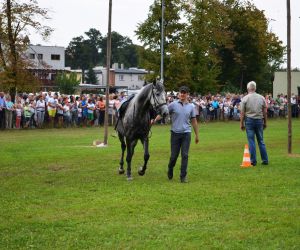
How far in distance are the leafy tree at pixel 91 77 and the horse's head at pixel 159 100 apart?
121544mm

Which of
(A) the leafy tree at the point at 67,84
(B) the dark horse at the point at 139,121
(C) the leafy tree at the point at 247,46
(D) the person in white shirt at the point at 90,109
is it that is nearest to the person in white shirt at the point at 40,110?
(D) the person in white shirt at the point at 90,109

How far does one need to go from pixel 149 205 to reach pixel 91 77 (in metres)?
126

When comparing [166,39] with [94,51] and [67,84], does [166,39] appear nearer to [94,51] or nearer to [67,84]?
[67,84]

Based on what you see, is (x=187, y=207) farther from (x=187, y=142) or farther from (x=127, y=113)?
(x=127, y=113)

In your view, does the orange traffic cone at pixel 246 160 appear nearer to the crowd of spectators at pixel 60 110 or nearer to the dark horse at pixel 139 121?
the dark horse at pixel 139 121

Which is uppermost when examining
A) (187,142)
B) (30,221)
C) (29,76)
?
(29,76)

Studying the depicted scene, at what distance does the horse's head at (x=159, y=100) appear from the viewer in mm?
13141

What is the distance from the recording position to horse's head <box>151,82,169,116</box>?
517 inches

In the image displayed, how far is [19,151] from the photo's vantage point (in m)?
20.8

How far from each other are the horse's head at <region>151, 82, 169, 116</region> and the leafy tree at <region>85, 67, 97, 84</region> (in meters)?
122

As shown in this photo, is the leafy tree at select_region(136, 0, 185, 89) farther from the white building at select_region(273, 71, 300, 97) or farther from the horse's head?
the horse's head

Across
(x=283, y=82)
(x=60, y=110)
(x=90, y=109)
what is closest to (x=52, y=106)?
(x=60, y=110)

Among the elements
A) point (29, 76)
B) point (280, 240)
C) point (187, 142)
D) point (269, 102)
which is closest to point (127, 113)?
point (187, 142)

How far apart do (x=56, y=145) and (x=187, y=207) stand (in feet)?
46.1
